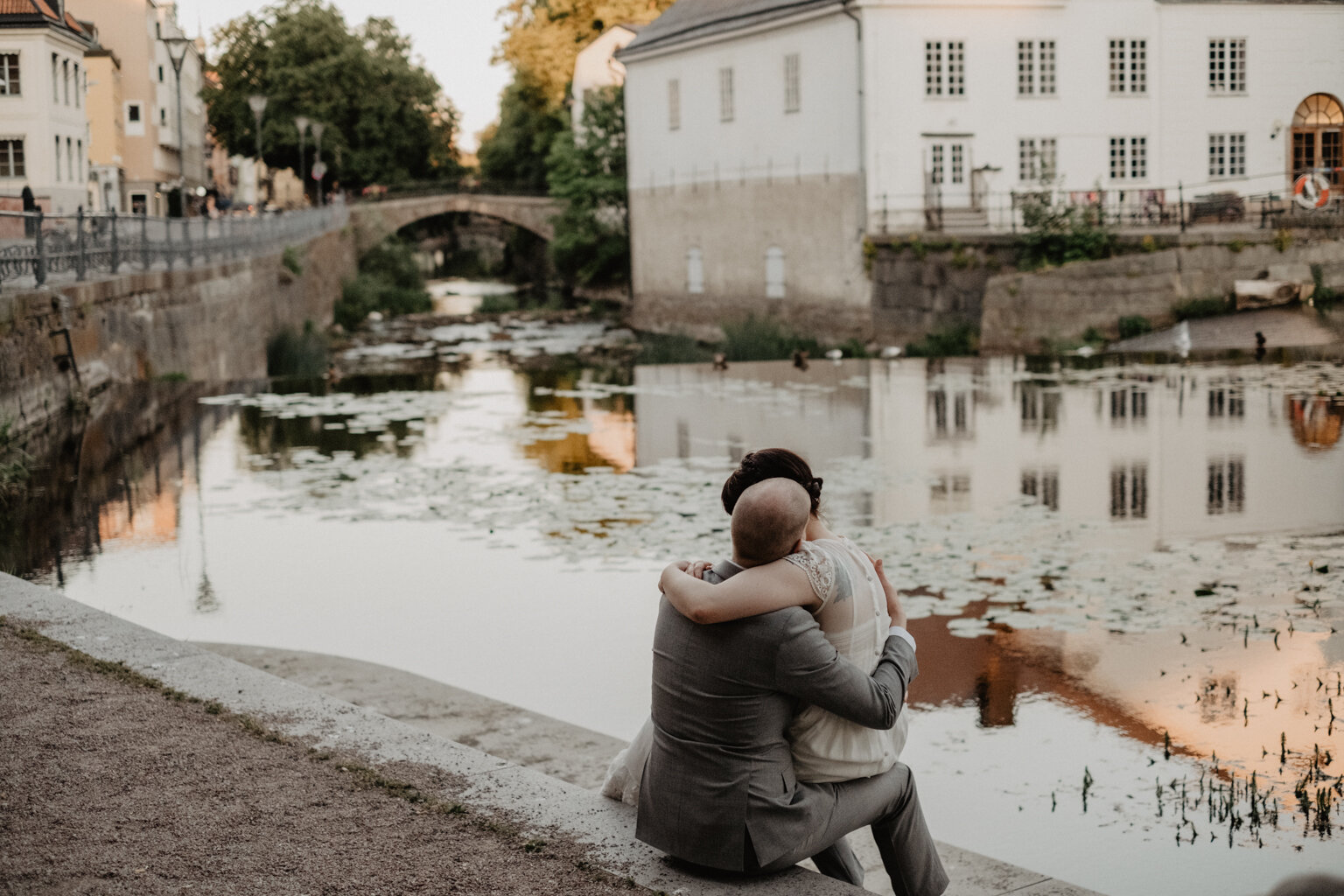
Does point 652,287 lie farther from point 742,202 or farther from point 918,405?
Result: point 918,405

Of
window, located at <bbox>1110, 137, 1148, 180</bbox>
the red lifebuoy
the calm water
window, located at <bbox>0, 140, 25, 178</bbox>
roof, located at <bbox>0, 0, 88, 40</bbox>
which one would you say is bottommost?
the calm water

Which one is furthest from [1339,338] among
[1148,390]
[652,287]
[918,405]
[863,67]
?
[652,287]

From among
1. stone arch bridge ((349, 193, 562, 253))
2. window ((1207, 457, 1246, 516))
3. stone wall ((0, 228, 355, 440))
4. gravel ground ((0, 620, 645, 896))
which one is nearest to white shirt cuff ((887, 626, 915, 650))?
gravel ground ((0, 620, 645, 896))

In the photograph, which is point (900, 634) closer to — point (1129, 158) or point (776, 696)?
point (776, 696)

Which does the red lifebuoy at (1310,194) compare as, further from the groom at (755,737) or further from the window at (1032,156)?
the groom at (755,737)

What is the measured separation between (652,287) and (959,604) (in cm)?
4136

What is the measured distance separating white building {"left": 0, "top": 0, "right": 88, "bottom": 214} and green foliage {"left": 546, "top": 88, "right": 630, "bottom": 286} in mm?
16881

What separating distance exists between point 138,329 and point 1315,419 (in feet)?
53.3

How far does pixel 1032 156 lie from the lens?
131 ft

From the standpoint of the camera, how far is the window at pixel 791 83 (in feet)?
138

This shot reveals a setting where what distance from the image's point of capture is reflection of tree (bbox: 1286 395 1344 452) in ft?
55.8

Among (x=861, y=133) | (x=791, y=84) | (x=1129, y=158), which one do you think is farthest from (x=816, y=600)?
(x=791, y=84)

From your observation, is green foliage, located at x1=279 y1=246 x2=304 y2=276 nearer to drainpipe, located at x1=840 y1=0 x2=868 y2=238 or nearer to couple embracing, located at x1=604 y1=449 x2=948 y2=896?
drainpipe, located at x1=840 y1=0 x2=868 y2=238

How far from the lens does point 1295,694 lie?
827cm
